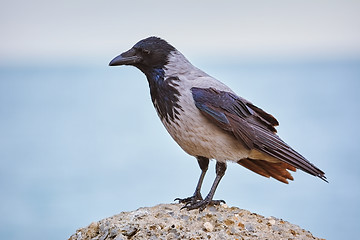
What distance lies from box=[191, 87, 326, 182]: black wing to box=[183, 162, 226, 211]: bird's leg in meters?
0.26

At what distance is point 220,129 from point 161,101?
1.44 feet

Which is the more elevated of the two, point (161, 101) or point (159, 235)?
point (161, 101)

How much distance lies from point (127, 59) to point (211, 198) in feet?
3.59

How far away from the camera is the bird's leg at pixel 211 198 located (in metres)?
3.51

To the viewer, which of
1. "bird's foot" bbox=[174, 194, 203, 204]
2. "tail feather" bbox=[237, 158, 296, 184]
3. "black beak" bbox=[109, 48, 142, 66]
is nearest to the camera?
"black beak" bbox=[109, 48, 142, 66]

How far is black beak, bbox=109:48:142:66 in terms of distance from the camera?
11.8 feet

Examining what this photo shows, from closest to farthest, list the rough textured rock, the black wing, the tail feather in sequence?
the rough textured rock < the black wing < the tail feather

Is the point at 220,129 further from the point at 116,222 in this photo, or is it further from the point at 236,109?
the point at 116,222

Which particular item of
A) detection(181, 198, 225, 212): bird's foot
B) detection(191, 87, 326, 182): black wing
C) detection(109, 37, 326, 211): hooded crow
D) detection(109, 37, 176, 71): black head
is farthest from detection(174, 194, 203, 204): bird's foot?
detection(109, 37, 176, 71): black head

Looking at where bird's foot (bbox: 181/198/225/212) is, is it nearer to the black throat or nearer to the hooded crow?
the hooded crow

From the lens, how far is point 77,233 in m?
3.43

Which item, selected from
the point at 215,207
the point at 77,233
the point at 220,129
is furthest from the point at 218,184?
the point at 77,233

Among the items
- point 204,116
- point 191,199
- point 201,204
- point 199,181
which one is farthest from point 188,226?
point 204,116

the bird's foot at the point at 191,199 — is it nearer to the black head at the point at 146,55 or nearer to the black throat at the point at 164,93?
the black throat at the point at 164,93
